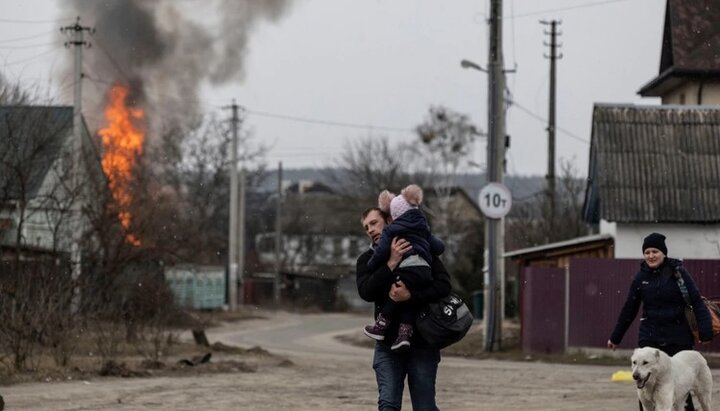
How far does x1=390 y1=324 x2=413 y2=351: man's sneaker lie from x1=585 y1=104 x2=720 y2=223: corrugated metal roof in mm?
20804

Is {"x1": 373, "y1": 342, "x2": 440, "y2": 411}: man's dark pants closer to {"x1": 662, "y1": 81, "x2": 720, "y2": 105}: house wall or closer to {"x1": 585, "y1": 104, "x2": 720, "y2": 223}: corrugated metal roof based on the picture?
{"x1": 585, "y1": 104, "x2": 720, "y2": 223}: corrugated metal roof

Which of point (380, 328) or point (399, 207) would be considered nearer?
point (380, 328)

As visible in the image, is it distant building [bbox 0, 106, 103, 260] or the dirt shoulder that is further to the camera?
distant building [bbox 0, 106, 103, 260]

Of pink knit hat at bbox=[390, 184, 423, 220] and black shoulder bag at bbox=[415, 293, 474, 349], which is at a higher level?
pink knit hat at bbox=[390, 184, 423, 220]

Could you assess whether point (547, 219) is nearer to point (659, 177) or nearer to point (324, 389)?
point (659, 177)

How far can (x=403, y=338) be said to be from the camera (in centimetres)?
931

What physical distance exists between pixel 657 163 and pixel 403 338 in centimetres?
2203

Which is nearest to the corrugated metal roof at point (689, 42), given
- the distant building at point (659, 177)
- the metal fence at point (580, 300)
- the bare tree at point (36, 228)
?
the distant building at point (659, 177)

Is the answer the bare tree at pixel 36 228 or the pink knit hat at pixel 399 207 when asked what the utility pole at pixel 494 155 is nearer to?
the bare tree at pixel 36 228

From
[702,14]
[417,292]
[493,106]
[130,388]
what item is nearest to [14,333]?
[130,388]

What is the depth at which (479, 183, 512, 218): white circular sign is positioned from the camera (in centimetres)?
3031

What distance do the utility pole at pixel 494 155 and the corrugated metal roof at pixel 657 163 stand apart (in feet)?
7.51

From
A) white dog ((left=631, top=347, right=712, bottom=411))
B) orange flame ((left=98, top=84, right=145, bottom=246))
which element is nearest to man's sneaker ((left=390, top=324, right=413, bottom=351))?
white dog ((left=631, top=347, right=712, bottom=411))

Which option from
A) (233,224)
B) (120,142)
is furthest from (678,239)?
(233,224)
